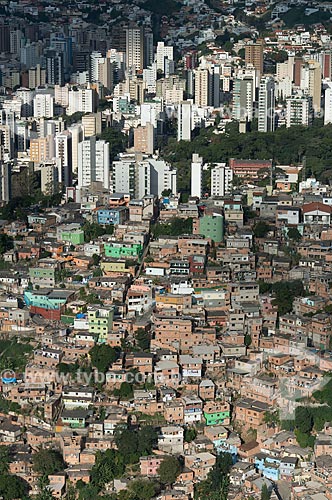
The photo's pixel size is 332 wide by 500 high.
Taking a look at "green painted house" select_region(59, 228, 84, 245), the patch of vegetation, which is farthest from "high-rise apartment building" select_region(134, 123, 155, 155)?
"green painted house" select_region(59, 228, 84, 245)

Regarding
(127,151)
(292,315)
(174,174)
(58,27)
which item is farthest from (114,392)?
(58,27)

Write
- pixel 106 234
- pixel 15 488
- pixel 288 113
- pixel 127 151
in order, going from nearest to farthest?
pixel 15 488
pixel 106 234
pixel 127 151
pixel 288 113

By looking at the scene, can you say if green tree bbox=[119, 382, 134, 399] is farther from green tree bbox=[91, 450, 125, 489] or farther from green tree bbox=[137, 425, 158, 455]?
green tree bbox=[91, 450, 125, 489]

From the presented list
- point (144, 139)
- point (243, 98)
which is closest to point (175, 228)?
point (144, 139)

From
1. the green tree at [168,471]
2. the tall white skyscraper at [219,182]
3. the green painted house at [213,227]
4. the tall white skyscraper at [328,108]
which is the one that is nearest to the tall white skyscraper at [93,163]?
the tall white skyscraper at [219,182]

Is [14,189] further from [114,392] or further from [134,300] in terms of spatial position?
[114,392]

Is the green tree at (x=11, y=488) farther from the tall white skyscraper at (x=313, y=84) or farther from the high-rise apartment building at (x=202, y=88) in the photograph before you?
the high-rise apartment building at (x=202, y=88)
